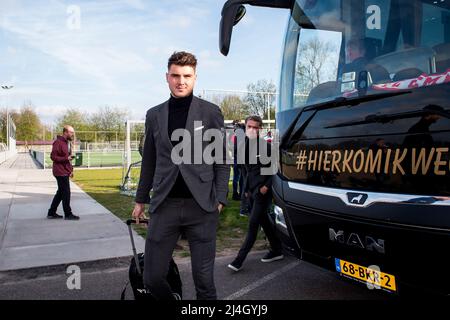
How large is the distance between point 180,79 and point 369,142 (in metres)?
1.29

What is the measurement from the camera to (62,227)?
674cm

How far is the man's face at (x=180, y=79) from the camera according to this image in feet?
8.16

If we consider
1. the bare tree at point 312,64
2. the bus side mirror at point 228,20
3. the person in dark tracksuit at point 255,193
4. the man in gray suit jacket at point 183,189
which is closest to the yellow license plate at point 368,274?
the man in gray suit jacket at point 183,189

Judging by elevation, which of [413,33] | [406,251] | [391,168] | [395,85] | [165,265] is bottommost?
[165,265]

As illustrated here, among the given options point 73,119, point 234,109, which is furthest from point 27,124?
point 234,109

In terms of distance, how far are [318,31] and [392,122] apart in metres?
1.32

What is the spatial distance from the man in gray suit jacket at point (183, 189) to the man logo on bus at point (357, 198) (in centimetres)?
84

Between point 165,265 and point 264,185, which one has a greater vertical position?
point 264,185

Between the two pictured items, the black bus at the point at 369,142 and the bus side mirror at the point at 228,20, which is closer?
the black bus at the point at 369,142

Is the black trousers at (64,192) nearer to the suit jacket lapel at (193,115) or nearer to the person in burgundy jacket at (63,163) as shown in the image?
the person in burgundy jacket at (63,163)
